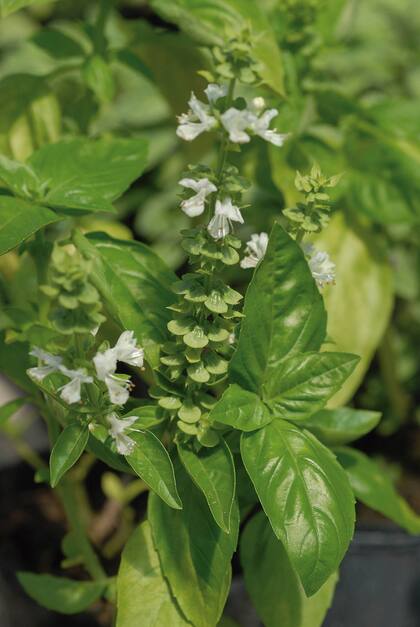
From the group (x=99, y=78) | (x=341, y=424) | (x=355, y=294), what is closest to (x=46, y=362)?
(x=341, y=424)

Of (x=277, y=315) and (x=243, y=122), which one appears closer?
(x=243, y=122)

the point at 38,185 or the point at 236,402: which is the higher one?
the point at 38,185

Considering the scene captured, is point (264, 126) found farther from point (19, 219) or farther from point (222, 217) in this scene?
point (19, 219)

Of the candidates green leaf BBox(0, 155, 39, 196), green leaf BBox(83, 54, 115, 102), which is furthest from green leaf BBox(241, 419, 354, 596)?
green leaf BBox(83, 54, 115, 102)

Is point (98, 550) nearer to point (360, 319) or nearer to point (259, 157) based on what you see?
point (360, 319)

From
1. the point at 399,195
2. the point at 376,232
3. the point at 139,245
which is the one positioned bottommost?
the point at 376,232

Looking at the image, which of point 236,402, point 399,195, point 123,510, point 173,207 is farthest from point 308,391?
point 173,207

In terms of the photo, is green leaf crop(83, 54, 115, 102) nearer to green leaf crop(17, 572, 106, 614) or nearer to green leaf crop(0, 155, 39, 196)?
green leaf crop(0, 155, 39, 196)
